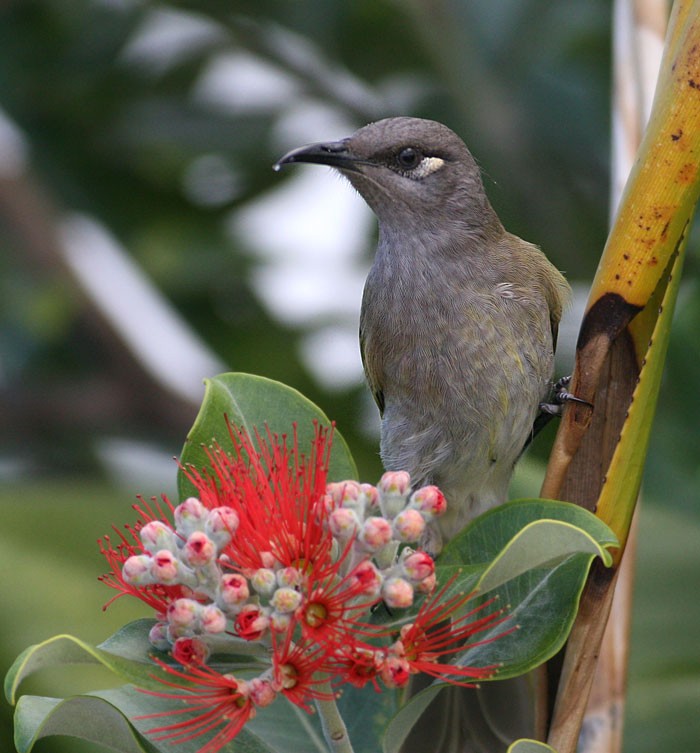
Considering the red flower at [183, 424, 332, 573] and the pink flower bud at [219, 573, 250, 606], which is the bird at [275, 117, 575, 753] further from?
the pink flower bud at [219, 573, 250, 606]

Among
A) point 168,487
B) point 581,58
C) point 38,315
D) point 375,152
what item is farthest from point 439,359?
point 38,315

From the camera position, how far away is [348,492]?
173 cm

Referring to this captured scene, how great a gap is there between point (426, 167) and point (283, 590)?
156cm

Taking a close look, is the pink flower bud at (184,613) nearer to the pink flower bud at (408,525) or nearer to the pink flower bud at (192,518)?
the pink flower bud at (192,518)

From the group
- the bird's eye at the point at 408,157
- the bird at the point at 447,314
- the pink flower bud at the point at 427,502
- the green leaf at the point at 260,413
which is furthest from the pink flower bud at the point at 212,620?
the bird's eye at the point at 408,157

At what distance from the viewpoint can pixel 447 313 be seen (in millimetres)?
2908

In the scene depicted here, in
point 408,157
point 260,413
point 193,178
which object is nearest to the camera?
point 260,413

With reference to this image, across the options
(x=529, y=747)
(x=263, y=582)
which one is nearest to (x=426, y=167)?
(x=263, y=582)

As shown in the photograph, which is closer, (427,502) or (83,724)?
(83,724)

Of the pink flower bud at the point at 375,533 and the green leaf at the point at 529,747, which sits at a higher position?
the pink flower bud at the point at 375,533

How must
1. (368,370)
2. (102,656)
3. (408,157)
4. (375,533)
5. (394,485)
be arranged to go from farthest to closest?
(368,370), (408,157), (394,485), (375,533), (102,656)

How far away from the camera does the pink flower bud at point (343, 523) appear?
5.53ft

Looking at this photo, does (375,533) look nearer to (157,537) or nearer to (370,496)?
(370,496)

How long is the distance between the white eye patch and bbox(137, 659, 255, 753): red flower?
1.53m
